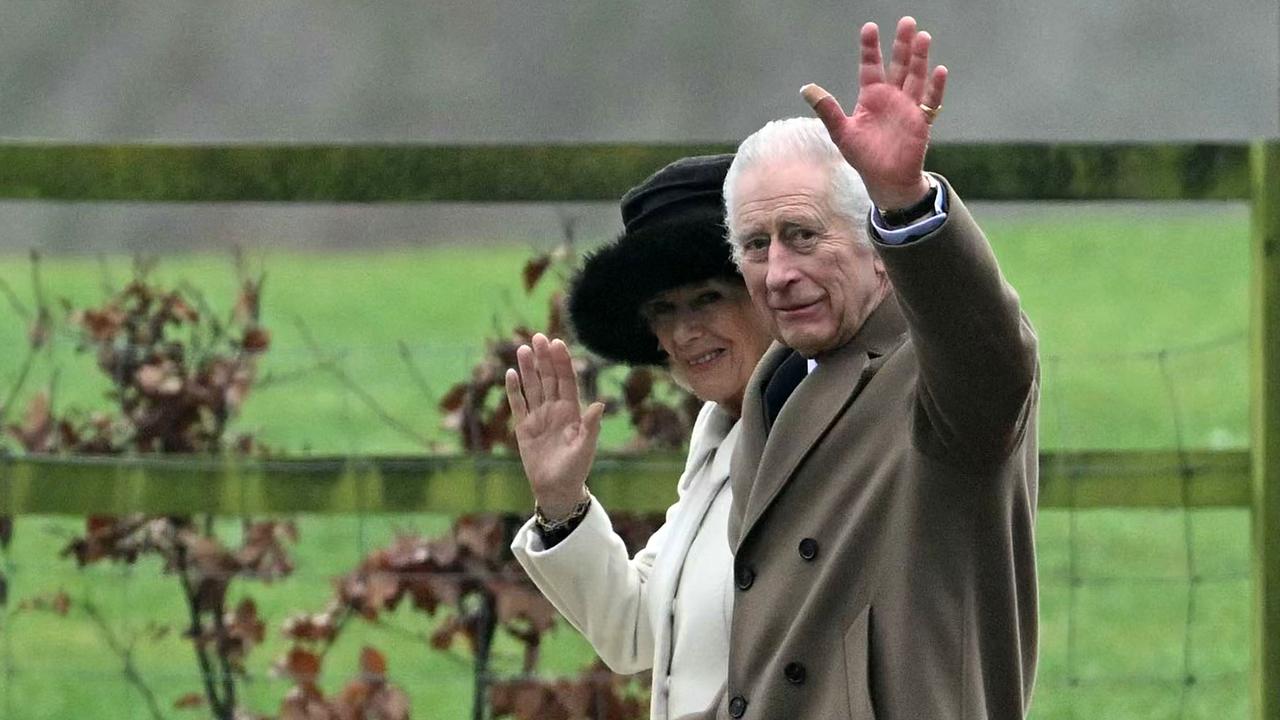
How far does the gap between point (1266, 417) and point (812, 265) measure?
136cm

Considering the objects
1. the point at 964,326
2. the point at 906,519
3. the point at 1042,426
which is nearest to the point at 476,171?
the point at 906,519

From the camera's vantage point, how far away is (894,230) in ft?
6.87

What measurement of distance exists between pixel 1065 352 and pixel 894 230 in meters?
9.33

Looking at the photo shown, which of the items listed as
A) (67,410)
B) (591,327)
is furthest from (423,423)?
(591,327)

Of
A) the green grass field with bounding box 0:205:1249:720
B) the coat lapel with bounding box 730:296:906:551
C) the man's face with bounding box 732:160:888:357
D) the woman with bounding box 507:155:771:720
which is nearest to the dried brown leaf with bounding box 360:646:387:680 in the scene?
the green grass field with bounding box 0:205:1249:720

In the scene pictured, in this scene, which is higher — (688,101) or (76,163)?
(688,101)

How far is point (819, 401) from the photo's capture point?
2385 mm

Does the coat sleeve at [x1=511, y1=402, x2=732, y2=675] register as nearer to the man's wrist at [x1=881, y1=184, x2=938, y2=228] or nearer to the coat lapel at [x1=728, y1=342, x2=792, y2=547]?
the coat lapel at [x1=728, y1=342, x2=792, y2=547]

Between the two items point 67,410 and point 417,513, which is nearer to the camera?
point 417,513

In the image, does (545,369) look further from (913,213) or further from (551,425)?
(913,213)

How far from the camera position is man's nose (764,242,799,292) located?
238 centimetres

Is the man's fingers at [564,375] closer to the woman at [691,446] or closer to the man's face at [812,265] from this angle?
the woman at [691,446]

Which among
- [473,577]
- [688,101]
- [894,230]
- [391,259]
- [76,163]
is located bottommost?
[473,577]

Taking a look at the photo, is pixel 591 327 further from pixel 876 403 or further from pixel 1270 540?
pixel 1270 540
